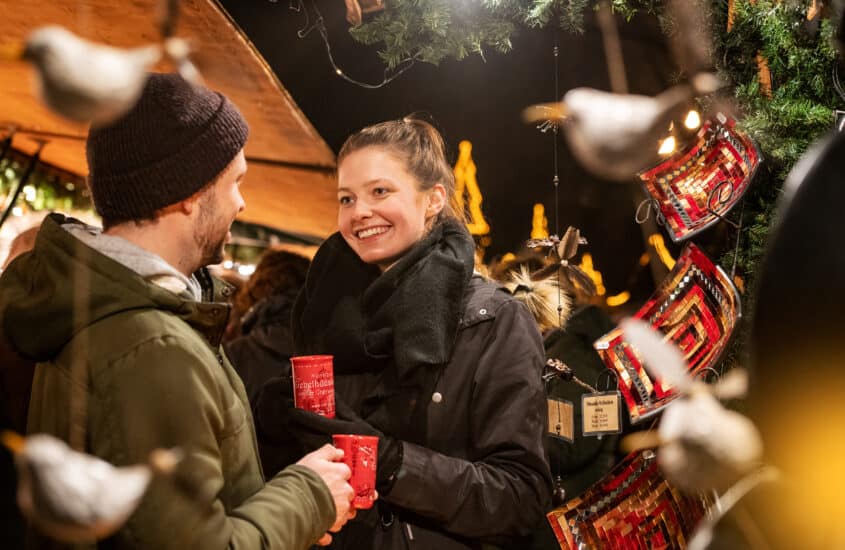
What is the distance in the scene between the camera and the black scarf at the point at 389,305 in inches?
91.4

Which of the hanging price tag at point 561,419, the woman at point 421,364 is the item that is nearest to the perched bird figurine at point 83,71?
the woman at point 421,364

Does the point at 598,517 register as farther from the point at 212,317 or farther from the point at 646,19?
the point at 646,19

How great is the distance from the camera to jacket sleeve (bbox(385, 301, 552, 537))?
7.04 ft

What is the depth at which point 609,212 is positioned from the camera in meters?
6.08

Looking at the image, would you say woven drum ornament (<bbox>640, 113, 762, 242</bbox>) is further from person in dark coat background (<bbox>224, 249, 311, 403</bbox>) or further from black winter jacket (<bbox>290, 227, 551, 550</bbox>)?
person in dark coat background (<bbox>224, 249, 311, 403</bbox>)

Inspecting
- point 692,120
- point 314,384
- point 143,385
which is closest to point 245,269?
point 314,384

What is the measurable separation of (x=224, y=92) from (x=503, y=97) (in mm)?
2332

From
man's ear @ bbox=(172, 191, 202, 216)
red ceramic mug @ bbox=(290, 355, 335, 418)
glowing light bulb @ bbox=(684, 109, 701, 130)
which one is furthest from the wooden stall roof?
glowing light bulb @ bbox=(684, 109, 701, 130)

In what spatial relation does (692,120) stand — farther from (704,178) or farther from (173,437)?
(173,437)

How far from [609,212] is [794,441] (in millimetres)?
5056

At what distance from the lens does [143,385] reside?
4.78ft

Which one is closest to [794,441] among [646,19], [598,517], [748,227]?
[748,227]

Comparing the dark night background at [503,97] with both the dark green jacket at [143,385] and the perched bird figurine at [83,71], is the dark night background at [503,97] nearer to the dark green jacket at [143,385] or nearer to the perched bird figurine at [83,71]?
the dark green jacket at [143,385]

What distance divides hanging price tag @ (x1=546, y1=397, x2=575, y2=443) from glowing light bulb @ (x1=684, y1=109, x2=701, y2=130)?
3.44 feet
